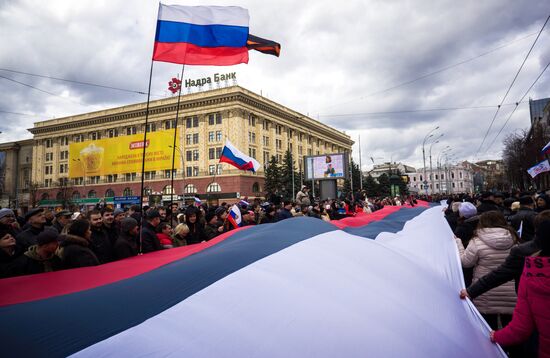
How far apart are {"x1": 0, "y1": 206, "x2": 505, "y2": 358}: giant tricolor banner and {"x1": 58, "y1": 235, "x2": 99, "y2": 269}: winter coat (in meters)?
0.49

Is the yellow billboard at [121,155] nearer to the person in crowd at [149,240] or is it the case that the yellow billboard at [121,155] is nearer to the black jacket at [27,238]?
the black jacket at [27,238]

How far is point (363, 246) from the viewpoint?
3559mm

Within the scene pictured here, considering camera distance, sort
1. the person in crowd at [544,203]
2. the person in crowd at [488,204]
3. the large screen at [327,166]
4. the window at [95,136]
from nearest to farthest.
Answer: the person in crowd at [488,204], the person in crowd at [544,203], the large screen at [327,166], the window at [95,136]

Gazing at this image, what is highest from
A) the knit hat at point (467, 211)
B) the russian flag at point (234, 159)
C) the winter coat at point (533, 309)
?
the russian flag at point (234, 159)

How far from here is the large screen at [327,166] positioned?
30469 mm

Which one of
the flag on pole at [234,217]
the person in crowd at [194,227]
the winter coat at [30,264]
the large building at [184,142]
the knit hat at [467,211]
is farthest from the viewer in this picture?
the large building at [184,142]

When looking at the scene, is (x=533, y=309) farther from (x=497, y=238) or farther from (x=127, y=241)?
(x=127, y=241)

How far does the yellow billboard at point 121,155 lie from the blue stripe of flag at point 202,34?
134 feet

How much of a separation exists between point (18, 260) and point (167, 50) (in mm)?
4067

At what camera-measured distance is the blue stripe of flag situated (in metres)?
6.15

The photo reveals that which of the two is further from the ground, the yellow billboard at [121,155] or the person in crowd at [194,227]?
the yellow billboard at [121,155]

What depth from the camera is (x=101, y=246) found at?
5.11 meters

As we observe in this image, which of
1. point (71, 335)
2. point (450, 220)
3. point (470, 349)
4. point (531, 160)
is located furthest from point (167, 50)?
point (531, 160)

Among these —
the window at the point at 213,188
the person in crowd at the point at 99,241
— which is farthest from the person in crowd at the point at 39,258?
the window at the point at 213,188
